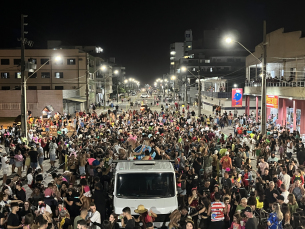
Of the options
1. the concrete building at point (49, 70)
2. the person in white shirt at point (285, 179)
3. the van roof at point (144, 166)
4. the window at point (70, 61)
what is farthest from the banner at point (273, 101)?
the window at point (70, 61)

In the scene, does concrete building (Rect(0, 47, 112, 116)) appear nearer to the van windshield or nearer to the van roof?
the van roof

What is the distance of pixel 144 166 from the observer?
10109mm

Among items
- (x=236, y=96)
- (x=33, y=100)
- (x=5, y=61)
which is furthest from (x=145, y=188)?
(x=5, y=61)

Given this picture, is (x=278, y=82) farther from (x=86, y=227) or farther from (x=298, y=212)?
(x=86, y=227)

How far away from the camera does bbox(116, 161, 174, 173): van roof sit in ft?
31.6

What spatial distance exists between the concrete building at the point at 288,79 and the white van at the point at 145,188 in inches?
805

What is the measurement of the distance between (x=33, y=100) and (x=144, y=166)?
141 feet

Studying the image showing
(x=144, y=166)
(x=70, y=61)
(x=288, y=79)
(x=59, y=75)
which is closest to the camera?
(x=144, y=166)

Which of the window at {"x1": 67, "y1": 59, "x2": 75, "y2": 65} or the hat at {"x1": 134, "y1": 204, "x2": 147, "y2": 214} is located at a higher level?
the window at {"x1": 67, "y1": 59, "x2": 75, "y2": 65}

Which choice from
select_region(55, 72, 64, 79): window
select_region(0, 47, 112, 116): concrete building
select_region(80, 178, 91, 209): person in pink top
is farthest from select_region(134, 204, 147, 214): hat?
select_region(55, 72, 64, 79): window

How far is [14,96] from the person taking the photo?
4941 centimetres

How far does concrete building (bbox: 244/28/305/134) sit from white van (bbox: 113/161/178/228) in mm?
20455

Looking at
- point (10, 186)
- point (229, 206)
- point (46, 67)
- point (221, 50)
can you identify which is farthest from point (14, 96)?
point (221, 50)

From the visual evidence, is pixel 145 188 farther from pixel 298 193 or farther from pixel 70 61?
pixel 70 61
